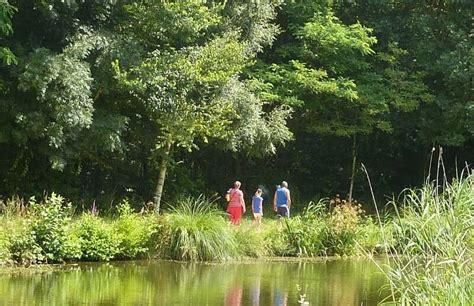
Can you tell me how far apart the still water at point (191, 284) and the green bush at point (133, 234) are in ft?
1.06

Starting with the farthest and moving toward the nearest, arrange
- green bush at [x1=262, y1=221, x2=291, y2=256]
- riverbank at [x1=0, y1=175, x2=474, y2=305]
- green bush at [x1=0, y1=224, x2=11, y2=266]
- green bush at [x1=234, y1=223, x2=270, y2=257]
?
1. green bush at [x1=262, y1=221, x2=291, y2=256]
2. green bush at [x1=234, y1=223, x2=270, y2=257]
3. green bush at [x1=0, y1=224, x2=11, y2=266]
4. riverbank at [x1=0, y1=175, x2=474, y2=305]

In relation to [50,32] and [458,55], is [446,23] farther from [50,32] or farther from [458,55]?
[50,32]

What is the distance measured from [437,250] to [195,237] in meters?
9.58

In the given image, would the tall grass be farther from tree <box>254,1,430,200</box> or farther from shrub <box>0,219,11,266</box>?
tree <box>254,1,430,200</box>

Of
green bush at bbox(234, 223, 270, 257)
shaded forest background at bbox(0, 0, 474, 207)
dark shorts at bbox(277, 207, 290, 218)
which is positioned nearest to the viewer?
green bush at bbox(234, 223, 270, 257)

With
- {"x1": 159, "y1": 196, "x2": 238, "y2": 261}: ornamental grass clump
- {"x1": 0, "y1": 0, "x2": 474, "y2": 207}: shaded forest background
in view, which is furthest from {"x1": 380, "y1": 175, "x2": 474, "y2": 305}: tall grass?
{"x1": 0, "y1": 0, "x2": 474, "y2": 207}: shaded forest background

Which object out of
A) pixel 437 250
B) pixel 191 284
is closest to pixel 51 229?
pixel 191 284

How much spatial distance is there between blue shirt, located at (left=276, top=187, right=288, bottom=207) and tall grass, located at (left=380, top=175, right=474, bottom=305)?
13291mm

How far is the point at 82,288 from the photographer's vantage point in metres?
13.2

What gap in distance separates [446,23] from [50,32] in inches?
588

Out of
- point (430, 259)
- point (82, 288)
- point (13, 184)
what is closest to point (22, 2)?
point (13, 184)

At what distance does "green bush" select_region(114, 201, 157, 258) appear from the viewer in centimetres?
1705

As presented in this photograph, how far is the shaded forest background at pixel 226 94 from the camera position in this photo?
65.2ft

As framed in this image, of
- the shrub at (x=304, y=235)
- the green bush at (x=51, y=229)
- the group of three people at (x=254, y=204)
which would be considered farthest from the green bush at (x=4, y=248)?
the shrub at (x=304, y=235)
